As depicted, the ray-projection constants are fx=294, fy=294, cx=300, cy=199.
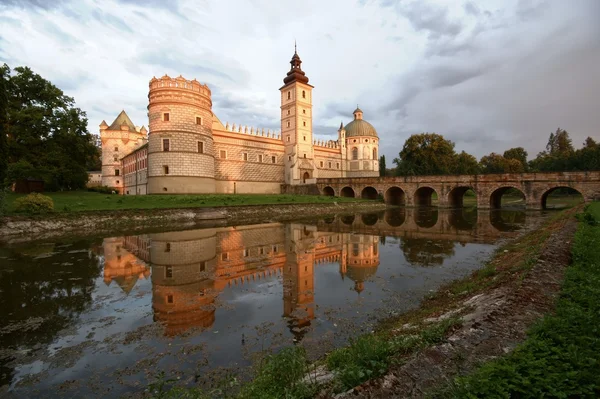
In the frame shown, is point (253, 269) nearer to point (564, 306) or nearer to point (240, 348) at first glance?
point (240, 348)

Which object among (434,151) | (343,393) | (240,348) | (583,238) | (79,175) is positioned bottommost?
(240,348)

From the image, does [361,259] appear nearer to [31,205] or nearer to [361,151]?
[31,205]

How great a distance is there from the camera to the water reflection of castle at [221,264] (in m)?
7.04

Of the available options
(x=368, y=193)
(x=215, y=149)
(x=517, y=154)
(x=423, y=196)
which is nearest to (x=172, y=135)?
(x=215, y=149)

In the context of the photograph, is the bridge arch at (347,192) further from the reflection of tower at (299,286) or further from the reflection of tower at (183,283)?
the reflection of tower at (183,283)

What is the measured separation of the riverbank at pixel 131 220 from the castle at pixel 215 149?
12.4m

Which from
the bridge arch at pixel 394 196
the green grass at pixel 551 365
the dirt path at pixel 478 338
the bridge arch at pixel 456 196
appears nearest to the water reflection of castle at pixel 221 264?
the dirt path at pixel 478 338

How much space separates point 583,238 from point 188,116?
3696cm

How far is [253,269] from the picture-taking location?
10469 millimetres

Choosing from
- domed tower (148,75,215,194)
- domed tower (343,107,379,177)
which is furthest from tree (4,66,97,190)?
domed tower (343,107,379,177)

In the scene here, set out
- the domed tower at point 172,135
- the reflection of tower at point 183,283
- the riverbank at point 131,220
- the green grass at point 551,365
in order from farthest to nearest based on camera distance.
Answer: the domed tower at point 172,135, the riverbank at point 131,220, the reflection of tower at point 183,283, the green grass at point 551,365

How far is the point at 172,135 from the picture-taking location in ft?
117

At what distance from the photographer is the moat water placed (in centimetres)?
473

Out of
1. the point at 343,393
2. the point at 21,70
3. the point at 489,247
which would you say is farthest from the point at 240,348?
the point at 21,70
